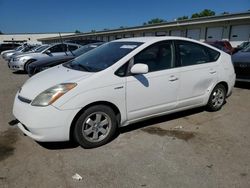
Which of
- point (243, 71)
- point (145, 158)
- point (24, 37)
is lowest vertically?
point (24, 37)

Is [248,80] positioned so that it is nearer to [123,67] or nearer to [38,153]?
[123,67]

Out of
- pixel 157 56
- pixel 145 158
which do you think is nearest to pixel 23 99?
pixel 145 158

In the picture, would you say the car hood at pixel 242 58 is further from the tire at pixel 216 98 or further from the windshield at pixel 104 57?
the windshield at pixel 104 57

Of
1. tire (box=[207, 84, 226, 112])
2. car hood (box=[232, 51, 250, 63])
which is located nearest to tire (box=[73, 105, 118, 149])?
tire (box=[207, 84, 226, 112])

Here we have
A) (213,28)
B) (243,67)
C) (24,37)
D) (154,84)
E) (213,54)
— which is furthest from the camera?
(24,37)

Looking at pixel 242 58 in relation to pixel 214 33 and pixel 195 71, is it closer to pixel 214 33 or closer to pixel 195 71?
pixel 195 71

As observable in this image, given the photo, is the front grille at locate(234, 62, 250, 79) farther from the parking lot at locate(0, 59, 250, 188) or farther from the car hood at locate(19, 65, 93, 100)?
the car hood at locate(19, 65, 93, 100)

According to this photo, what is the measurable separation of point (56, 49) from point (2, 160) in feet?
31.3

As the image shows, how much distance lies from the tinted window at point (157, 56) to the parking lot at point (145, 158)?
1.12m

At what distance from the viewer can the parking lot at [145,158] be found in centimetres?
283

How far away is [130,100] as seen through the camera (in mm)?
3736

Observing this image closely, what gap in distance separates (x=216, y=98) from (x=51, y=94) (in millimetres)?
3507

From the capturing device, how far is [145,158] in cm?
332

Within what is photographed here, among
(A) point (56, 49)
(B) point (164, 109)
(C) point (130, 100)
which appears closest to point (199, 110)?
(B) point (164, 109)
